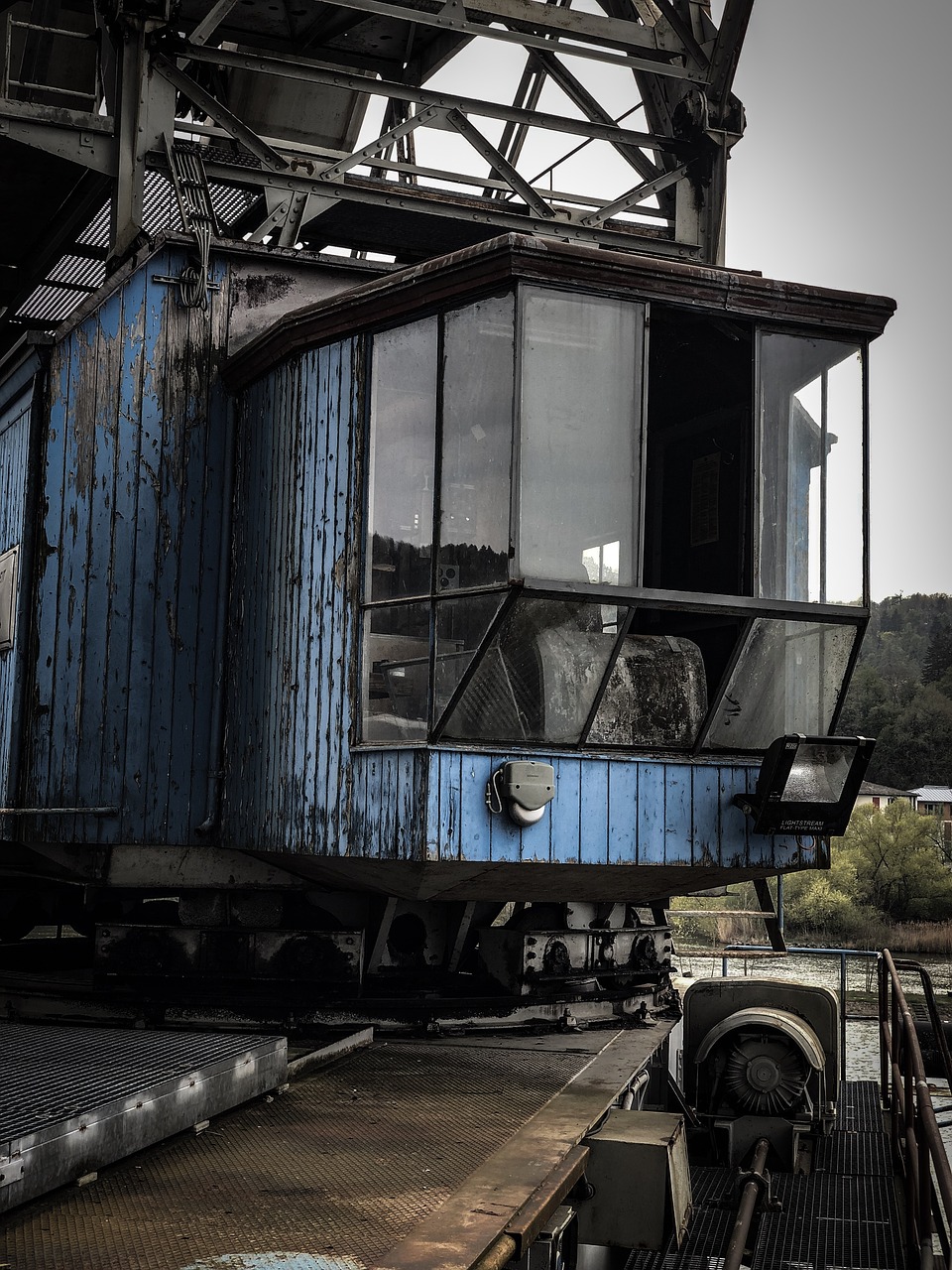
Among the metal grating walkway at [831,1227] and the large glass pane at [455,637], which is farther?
the metal grating walkway at [831,1227]

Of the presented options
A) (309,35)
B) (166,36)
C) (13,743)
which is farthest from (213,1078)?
(309,35)

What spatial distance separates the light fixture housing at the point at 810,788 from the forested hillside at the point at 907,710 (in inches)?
1685

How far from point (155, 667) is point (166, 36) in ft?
14.5

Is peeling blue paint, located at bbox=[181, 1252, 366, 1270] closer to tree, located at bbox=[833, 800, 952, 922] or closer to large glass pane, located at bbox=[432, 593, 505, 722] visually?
large glass pane, located at bbox=[432, 593, 505, 722]

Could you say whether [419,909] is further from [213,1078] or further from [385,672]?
[213,1078]

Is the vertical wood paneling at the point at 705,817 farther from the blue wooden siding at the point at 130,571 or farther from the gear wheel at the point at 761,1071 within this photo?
the blue wooden siding at the point at 130,571

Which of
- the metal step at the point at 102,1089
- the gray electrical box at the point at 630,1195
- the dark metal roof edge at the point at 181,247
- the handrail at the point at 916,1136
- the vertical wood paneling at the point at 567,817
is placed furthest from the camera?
the dark metal roof edge at the point at 181,247

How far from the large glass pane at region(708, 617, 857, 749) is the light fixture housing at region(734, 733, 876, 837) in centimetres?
21

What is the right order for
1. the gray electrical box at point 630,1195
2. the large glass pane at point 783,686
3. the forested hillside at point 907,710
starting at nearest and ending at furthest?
the gray electrical box at point 630,1195, the large glass pane at point 783,686, the forested hillside at point 907,710

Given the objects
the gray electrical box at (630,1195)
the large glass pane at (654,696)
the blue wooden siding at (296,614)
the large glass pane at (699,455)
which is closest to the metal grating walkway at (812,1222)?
the gray electrical box at (630,1195)

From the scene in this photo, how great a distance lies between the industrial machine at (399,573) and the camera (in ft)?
23.5

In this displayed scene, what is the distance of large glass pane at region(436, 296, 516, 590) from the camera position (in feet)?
23.1

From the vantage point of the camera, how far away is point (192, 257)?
9023mm

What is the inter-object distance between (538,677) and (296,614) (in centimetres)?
166
